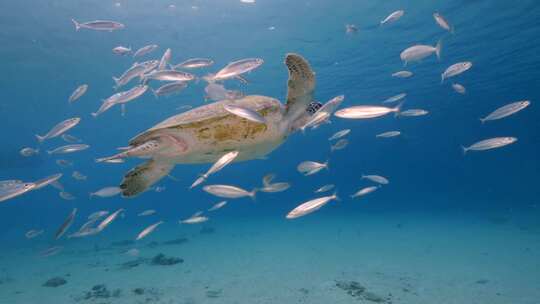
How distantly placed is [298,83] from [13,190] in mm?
3725

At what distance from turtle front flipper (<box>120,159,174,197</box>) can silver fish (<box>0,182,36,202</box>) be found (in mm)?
1118

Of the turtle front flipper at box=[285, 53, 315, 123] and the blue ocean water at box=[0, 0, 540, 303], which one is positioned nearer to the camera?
the turtle front flipper at box=[285, 53, 315, 123]

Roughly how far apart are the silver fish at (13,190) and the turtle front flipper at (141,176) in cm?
112

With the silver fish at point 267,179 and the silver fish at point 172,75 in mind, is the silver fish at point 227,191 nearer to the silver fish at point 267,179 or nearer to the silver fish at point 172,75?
the silver fish at point 267,179

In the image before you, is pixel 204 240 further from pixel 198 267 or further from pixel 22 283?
pixel 22 283

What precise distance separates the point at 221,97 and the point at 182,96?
27.3m

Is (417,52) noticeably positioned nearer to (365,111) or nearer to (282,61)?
(365,111)

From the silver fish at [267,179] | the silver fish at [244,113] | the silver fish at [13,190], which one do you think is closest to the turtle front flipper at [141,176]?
the silver fish at [13,190]

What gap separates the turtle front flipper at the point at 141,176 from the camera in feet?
14.6

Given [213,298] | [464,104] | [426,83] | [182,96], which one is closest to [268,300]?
[213,298]

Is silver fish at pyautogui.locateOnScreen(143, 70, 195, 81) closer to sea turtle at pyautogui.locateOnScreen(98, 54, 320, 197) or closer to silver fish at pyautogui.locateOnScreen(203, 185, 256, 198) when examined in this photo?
sea turtle at pyautogui.locateOnScreen(98, 54, 320, 197)

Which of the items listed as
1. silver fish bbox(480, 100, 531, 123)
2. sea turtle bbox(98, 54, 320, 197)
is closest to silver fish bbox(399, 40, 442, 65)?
silver fish bbox(480, 100, 531, 123)

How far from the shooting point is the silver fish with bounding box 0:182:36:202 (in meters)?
3.41

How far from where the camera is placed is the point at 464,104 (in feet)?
131
